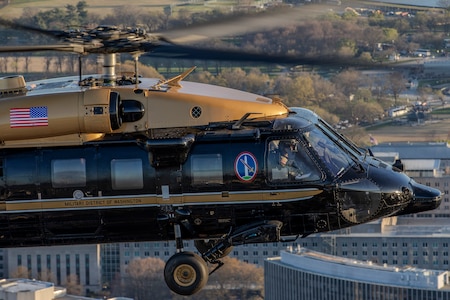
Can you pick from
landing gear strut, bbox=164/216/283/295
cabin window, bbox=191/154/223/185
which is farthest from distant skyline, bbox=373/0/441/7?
cabin window, bbox=191/154/223/185

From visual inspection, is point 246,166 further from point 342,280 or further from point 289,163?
point 342,280

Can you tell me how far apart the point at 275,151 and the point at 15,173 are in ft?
13.1

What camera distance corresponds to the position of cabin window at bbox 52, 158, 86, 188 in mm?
28375

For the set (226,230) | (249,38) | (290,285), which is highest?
(249,38)

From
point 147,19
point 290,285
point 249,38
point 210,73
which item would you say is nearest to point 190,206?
Result: point 290,285

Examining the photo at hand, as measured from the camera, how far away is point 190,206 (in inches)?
1116

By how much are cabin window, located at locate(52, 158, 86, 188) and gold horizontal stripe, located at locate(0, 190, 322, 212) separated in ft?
0.85

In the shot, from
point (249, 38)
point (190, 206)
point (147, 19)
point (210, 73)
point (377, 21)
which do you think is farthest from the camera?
point (210, 73)

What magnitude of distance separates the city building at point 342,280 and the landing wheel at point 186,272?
171ft

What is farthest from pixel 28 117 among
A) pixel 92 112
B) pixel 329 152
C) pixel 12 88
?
pixel 329 152

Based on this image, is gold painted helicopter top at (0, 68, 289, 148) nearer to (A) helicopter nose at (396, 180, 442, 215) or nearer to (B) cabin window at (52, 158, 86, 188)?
(B) cabin window at (52, 158, 86, 188)

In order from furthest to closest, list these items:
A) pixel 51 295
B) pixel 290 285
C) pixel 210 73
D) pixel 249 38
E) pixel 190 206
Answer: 1. pixel 210 73
2. pixel 249 38
3. pixel 290 285
4. pixel 51 295
5. pixel 190 206

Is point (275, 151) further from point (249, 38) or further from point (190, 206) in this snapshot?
point (249, 38)

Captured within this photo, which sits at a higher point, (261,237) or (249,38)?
(249,38)
